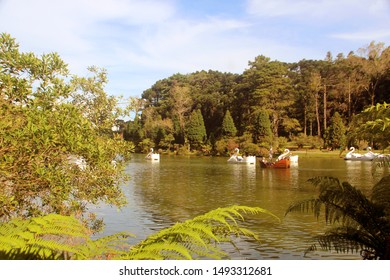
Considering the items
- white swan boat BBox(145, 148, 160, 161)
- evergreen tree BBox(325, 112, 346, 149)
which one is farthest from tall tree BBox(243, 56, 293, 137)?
white swan boat BBox(145, 148, 160, 161)

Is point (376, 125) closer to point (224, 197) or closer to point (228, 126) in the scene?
point (228, 126)

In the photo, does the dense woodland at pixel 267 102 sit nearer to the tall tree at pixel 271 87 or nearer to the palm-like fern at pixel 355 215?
the tall tree at pixel 271 87

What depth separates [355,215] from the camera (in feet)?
9.73

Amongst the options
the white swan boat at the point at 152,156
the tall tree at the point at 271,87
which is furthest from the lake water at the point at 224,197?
the tall tree at the point at 271,87

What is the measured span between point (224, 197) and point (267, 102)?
1947mm

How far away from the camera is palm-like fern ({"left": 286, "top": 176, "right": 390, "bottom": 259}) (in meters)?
2.91

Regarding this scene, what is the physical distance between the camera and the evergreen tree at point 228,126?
251 inches

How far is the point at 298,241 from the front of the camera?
4.79 m

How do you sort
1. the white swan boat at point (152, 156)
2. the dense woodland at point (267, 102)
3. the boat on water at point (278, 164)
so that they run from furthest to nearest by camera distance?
the boat on water at point (278, 164), the white swan boat at point (152, 156), the dense woodland at point (267, 102)

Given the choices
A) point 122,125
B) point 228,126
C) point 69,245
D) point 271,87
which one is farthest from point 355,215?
point 228,126

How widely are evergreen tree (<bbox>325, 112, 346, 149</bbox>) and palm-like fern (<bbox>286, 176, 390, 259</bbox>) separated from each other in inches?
71.8

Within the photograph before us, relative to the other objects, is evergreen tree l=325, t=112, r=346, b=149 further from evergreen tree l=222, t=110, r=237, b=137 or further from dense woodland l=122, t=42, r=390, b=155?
evergreen tree l=222, t=110, r=237, b=137
